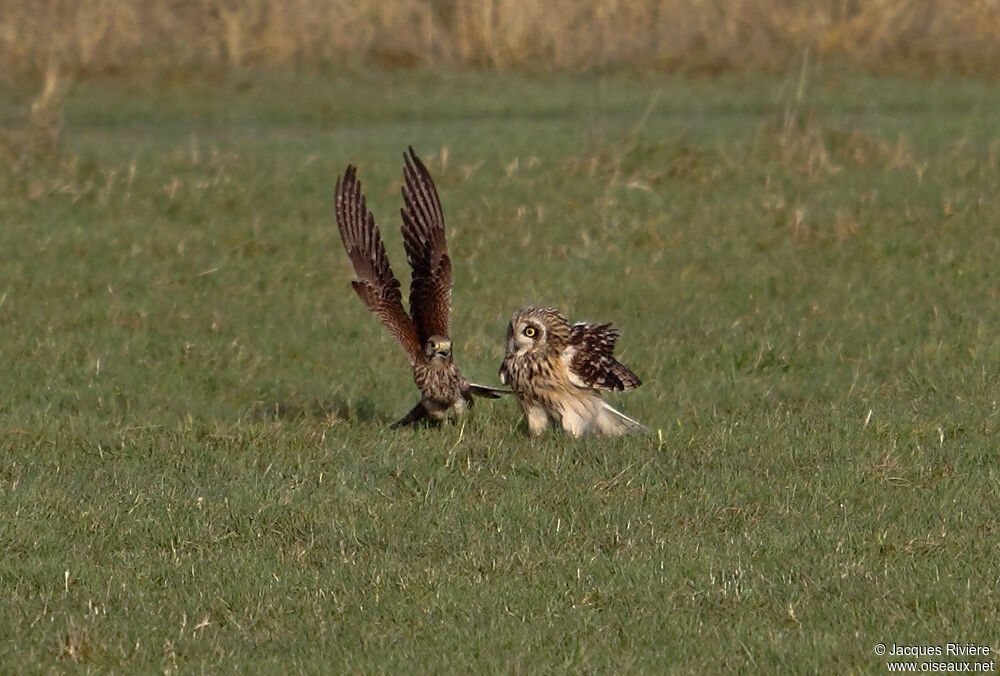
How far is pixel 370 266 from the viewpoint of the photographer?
9.57 metres

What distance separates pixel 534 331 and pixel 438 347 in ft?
1.65

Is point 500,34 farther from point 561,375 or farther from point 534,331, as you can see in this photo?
point 561,375

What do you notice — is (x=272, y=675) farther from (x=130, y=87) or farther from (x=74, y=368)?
(x=130, y=87)

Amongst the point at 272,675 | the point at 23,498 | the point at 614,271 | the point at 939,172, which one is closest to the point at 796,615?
the point at 272,675

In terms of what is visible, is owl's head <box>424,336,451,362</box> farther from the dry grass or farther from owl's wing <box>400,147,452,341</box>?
the dry grass

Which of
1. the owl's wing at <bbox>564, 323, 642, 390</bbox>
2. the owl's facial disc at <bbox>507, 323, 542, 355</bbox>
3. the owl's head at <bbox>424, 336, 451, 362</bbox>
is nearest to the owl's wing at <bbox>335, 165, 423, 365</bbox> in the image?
the owl's head at <bbox>424, 336, 451, 362</bbox>

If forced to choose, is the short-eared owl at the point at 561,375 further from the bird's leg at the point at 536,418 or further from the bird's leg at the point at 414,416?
the bird's leg at the point at 414,416

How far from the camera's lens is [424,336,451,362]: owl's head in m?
8.98

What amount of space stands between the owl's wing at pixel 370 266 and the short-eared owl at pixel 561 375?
0.61 m

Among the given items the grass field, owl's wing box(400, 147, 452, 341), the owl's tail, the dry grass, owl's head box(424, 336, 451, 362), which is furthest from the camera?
the dry grass

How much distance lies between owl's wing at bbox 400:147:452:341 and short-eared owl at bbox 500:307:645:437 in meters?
0.41

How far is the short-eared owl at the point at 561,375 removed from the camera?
9000 mm

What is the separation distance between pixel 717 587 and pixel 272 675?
1.73 metres

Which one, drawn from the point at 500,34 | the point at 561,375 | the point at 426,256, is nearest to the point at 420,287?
the point at 426,256
